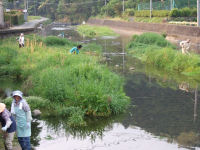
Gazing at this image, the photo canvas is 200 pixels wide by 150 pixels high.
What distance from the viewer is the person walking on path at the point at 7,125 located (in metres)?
7.11

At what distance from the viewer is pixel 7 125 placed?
23.3ft

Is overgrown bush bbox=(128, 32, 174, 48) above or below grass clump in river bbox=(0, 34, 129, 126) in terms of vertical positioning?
above

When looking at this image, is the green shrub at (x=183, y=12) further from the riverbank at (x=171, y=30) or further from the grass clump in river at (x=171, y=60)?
the grass clump in river at (x=171, y=60)

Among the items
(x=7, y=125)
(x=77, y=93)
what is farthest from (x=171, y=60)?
(x=7, y=125)

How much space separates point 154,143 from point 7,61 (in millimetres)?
11387

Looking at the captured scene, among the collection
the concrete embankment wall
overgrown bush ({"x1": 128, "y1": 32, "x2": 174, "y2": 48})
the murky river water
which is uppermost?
the concrete embankment wall

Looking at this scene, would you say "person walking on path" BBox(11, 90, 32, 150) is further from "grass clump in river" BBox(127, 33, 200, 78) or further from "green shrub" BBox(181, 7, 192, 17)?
"green shrub" BBox(181, 7, 192, 17)

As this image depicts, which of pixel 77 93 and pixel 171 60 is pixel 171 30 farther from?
pixel 77 93

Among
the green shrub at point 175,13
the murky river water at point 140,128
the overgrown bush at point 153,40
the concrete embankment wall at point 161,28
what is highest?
the green shrub at point 175,13

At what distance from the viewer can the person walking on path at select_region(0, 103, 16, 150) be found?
280 inches

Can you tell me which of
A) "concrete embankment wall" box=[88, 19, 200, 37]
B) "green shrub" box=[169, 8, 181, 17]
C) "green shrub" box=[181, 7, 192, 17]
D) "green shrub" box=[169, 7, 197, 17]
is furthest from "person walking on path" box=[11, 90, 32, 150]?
"green shrub" box=[181, 7, 192, 17]

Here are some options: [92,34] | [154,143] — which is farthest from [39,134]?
[92,34]

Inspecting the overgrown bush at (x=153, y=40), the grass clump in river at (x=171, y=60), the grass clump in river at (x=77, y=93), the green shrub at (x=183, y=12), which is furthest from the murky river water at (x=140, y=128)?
the green shrub at (x=183, y=12)

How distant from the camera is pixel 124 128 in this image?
10.7 m
